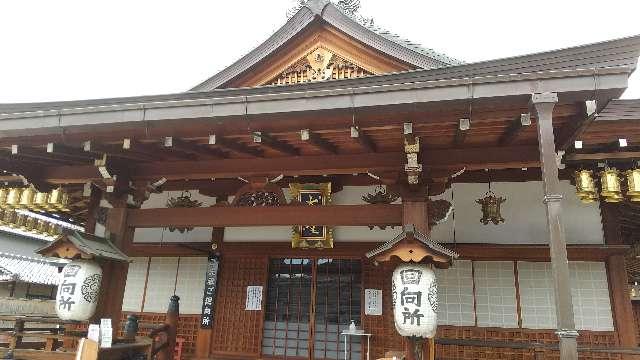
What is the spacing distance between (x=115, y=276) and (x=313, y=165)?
155 inches

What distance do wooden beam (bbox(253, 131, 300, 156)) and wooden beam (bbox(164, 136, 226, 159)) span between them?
116 centimetres

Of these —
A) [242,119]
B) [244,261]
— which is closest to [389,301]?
[244,261]

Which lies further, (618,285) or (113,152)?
(618,285)

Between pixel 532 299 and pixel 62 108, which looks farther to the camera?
pixel 532 299

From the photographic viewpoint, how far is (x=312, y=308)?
1020 centimetres

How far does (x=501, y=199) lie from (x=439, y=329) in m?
2.82

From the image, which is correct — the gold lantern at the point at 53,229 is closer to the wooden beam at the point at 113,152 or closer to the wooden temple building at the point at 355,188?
the wooden temple building at the point at 355,188

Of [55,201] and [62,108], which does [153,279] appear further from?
[62,108]

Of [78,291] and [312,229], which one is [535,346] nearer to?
[312,229]

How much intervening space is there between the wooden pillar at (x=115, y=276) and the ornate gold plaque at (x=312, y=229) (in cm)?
335

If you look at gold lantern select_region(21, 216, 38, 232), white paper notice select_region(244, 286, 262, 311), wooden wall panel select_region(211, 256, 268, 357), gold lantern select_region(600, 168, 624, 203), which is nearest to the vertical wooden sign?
wooden wall panel select_region(211, 256, 268, 357)

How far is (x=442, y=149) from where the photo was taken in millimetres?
7195

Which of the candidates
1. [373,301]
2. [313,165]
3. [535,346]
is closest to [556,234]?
[535,346]

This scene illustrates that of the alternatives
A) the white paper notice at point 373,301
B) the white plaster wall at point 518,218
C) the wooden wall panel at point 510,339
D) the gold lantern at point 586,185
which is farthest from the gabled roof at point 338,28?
the wooden wall panel at point 510,339
